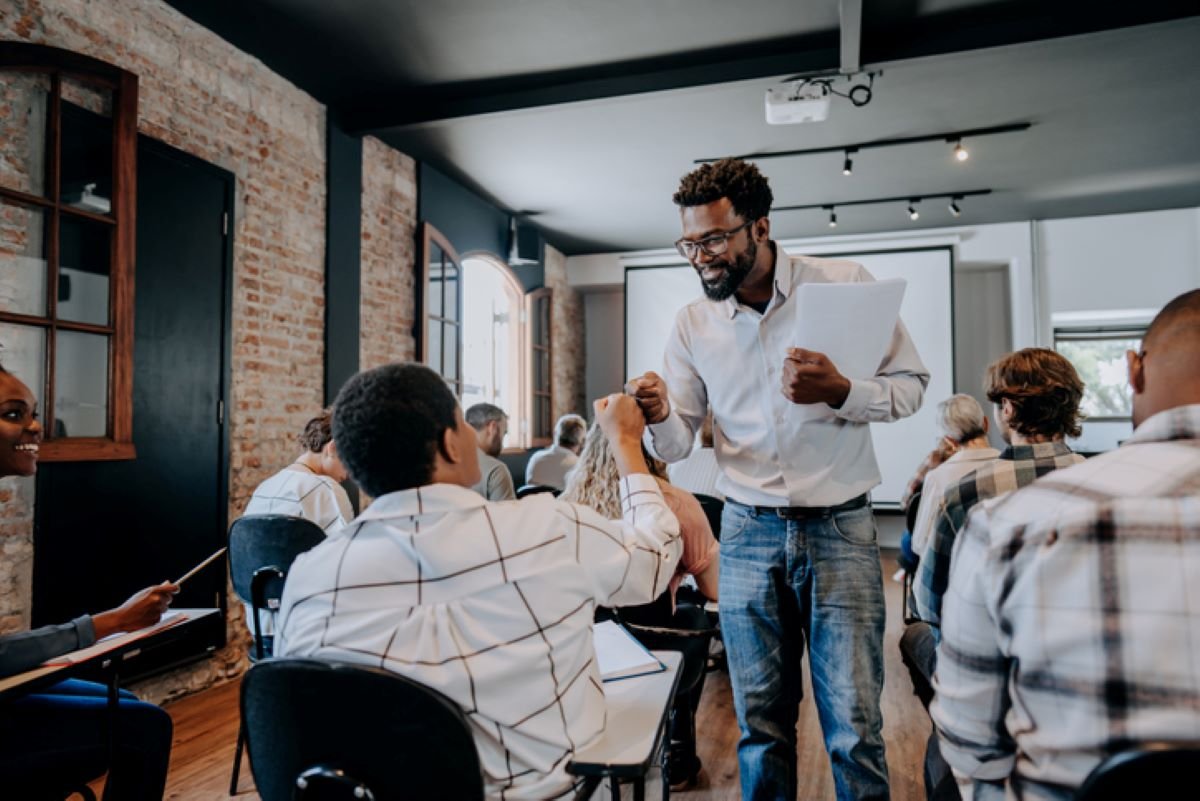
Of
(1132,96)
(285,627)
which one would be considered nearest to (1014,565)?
(285,627)

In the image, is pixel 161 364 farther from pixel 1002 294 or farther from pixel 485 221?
pixel 1002 294

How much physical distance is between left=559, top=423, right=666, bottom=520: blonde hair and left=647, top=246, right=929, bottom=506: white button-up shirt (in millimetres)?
520

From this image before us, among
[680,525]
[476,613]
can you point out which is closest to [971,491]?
[680,525]

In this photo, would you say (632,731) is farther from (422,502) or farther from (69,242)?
(69,242)

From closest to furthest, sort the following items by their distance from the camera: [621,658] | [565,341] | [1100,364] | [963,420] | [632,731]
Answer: [632,731] → [621,658] → [963,420] → [1100,364] → [565,341]

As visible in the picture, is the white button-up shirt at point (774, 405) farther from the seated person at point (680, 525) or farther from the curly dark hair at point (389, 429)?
the curly dark hair at point (389, 429)

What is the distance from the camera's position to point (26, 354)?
272cm

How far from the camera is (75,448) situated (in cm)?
284

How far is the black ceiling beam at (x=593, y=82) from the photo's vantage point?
391 centimetres

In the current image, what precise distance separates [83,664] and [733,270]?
1.60 m

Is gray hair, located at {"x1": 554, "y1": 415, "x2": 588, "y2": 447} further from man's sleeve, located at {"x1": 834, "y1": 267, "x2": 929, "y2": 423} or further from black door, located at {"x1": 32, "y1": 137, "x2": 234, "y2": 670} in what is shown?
man's sleeve, located at {"x1": 834, "y1": 267, "x2": 929, "y2": 423}

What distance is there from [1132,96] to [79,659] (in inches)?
228

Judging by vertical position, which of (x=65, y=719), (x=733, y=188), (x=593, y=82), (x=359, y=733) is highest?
(x=593, y=82)

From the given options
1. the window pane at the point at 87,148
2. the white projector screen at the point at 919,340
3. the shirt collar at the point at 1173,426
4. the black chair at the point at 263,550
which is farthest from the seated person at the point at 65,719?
→ the white projector screen at the point at 919,340
